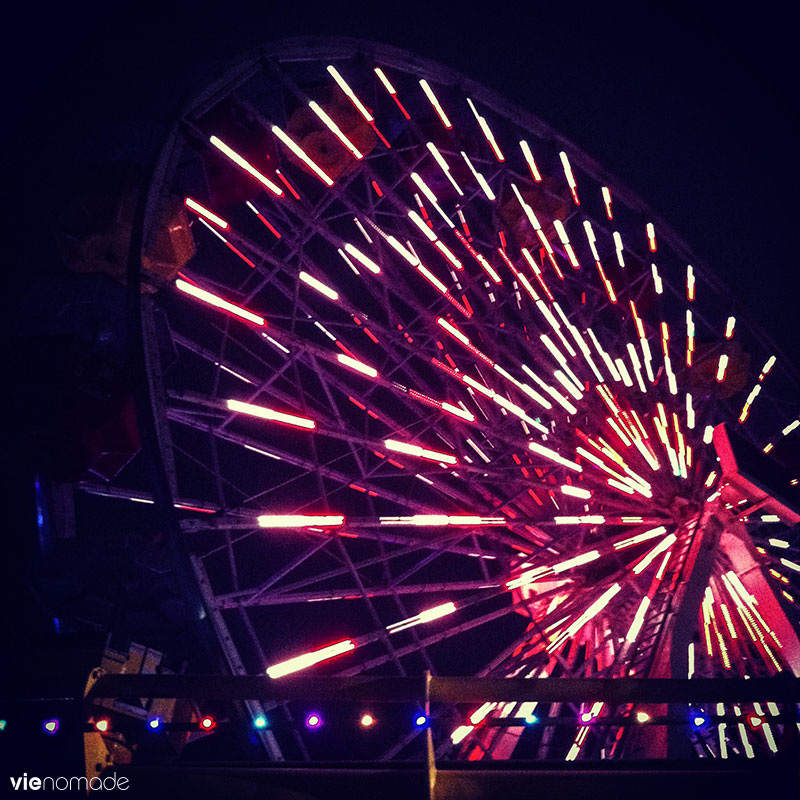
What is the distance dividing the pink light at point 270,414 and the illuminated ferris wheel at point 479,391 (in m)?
0.02

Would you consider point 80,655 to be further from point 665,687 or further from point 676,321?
point 676,321

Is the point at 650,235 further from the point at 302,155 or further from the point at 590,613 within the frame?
the point at 302,155

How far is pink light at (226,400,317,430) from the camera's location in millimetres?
8422

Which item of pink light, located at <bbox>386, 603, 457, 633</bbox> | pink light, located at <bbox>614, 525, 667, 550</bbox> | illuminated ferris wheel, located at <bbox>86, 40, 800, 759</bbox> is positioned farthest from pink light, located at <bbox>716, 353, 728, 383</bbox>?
pink light, located at <bbox>386, 603, 457, 633</bbox>

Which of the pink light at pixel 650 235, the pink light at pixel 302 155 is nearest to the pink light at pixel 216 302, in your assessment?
the pink light at pixel 302 155

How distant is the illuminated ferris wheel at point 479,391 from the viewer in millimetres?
8766

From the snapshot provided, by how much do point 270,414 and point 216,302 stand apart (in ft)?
4.12

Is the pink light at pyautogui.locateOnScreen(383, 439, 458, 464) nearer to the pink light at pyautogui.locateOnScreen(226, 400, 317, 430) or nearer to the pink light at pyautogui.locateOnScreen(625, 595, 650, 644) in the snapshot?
the pink light at pyautogui.locateOnScreen(226, 400, 317, 430)

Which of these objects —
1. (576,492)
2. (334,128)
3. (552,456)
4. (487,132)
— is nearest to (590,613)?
(576,492)

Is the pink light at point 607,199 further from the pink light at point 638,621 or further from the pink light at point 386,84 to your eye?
the pink light at point 638,621

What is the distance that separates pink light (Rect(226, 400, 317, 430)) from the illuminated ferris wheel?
21 mm

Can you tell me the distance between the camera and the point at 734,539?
32.9 ft

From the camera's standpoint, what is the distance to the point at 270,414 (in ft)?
28.6

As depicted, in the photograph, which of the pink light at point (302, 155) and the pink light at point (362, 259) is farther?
the pink light at point (362, 259)
